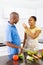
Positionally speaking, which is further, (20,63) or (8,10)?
(8,10)

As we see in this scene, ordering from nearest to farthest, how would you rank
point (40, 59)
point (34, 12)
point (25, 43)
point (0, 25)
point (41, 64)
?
point (41, 64), point (40, 59), point (25, 43), point (0, 25), point (34, 12)

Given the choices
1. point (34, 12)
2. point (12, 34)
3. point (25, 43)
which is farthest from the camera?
point (34, 12)

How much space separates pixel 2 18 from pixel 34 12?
627 millimetres

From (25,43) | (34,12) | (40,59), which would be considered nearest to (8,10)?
(34,12)

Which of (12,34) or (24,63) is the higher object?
(12,34)

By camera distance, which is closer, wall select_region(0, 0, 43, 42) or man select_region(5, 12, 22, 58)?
man select_region(5, 12, 22, 58)

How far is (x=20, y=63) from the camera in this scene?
1.84m

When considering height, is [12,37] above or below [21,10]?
below

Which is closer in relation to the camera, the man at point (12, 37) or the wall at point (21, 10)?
the man at point (12, 37)

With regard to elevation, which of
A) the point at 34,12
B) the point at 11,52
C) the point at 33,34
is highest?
the point at 34,12

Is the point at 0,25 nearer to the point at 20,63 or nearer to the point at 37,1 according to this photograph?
the point at 37,1

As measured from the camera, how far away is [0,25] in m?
3.19

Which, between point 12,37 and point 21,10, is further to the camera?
point 21,10

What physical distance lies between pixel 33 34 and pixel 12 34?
29 cm
